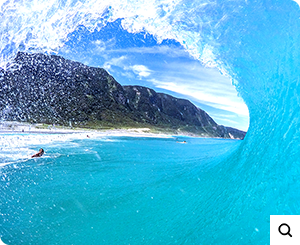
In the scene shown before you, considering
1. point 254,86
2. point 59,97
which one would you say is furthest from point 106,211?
point 59,97

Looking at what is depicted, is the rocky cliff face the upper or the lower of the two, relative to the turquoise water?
upper

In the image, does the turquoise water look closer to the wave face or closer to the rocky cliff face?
the wave face

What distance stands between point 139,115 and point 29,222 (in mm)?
184057

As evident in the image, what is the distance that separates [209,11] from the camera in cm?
830

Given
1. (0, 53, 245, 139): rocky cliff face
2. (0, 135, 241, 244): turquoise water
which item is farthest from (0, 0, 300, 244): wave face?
(0, 53, 245, 139): rocky cliff face

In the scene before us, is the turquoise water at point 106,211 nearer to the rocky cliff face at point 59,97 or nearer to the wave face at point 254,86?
the wave face at point 254,86

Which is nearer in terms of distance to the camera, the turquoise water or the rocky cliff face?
the turquoise water

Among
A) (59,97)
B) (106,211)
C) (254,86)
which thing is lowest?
(106,211)

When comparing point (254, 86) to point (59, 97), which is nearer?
point (254, 86)

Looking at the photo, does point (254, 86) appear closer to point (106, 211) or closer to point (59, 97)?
point (106, 211)

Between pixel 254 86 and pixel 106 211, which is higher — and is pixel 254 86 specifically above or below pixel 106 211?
above

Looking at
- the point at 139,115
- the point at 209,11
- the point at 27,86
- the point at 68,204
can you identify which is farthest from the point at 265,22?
the point at 139,115

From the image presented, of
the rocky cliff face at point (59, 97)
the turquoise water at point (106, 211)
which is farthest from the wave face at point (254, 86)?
the rocky cliff face at point (59, 97)

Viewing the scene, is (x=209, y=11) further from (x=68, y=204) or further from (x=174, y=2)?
(x=68, y=204)
